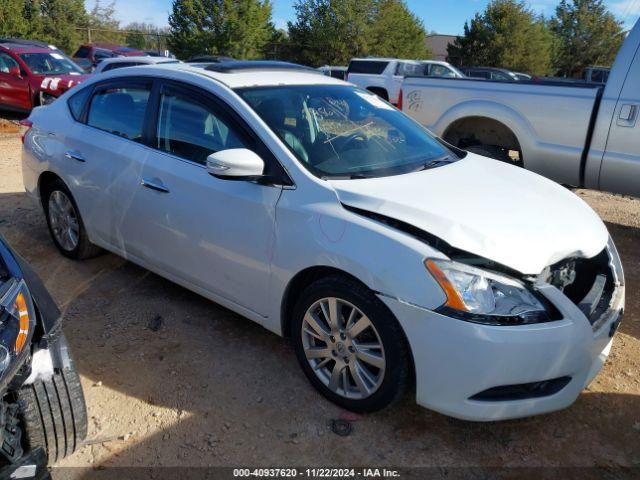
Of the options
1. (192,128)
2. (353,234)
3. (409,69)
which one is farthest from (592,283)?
(409,69)

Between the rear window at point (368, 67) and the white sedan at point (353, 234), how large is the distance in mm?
13571

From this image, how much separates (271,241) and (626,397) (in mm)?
2144

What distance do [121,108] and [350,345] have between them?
2485mm

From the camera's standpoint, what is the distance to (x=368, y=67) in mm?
17062

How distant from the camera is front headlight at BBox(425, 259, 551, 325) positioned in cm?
231

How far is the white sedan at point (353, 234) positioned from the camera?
237 centimetres

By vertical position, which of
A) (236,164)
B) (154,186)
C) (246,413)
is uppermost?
(236,164)

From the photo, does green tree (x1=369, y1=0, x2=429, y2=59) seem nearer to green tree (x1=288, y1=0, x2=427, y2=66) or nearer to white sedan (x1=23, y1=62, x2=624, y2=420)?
green tree (x1=288, y1=0, x2=427, y2=66)

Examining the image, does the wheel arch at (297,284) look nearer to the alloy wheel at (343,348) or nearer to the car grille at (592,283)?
the alloy wheel at (343,348)

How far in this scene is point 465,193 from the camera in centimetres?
287

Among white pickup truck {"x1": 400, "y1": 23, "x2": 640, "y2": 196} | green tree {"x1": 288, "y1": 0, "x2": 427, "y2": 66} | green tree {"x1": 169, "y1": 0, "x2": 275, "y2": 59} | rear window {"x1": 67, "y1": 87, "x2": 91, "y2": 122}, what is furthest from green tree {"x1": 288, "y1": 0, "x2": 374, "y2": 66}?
rear window {"x1": 67, "y1": 87, "x2": 91, "y2": 122}

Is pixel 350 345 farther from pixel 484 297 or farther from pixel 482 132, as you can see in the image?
pixel 482 132

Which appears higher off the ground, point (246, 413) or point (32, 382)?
point (32, 382)

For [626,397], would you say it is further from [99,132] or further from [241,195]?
[99,132]
